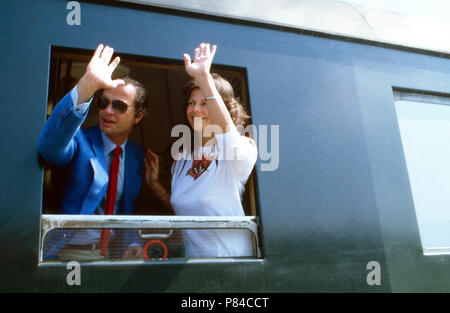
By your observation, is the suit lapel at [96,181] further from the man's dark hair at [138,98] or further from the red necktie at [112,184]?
the man's dark hair at [138,98]

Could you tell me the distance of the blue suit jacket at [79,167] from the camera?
142 cm

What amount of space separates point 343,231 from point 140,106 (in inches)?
41.6

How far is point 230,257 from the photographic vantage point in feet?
5.09

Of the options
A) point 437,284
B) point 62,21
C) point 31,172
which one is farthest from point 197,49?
point 437,284

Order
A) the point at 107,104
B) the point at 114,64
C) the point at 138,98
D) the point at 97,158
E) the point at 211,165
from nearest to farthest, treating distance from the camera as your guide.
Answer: the point at 114,64 → the point at 97,158 → the point at 211,165 → the point at 107,104 → the point at 138,98

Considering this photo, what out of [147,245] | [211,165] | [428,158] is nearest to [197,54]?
[211,165]

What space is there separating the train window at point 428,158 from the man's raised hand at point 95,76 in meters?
1.28

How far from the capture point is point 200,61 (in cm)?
159

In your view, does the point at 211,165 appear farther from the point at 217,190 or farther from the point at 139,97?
the point at 139,97

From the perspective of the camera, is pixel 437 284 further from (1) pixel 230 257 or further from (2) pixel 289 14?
(2) pixel 289 14

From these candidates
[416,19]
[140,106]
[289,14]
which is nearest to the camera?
[289,14]

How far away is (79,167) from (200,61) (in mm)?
588

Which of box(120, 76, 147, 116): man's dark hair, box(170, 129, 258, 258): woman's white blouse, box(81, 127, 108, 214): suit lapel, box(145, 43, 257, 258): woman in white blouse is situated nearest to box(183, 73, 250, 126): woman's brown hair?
box(145, 43, 257, 258): woman in white blouse

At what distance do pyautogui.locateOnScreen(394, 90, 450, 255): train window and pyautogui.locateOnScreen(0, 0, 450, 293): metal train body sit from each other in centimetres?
6
